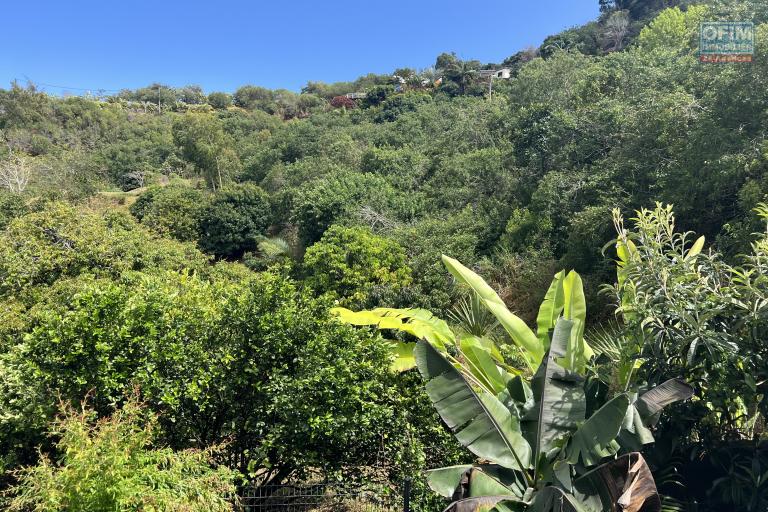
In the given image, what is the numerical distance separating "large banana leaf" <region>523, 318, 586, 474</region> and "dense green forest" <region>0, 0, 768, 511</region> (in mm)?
191

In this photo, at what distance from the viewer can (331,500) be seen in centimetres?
593

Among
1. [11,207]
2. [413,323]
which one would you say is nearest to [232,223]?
[11,207]

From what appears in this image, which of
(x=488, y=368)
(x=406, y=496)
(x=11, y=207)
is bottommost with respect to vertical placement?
(x=406, y=496)

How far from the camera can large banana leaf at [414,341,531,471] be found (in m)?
3.98

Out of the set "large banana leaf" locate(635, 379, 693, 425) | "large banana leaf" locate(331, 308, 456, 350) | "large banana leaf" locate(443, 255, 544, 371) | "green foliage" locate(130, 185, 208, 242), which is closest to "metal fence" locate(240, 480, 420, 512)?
"large banana leaf" locate(331, 308, 456, 350)

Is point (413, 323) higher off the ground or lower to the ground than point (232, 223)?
lower

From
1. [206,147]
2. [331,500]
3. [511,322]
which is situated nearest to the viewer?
[511,322]

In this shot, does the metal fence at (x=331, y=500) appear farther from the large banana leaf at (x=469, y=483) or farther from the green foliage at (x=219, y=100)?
the green foliage at (x=219, y=100)

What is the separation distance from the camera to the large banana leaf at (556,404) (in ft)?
13.2

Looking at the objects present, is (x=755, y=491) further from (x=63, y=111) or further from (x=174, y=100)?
(x=174, y=100)

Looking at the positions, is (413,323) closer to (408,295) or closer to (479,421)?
(479,421)

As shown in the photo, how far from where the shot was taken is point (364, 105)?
2039 inches

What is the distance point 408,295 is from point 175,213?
19.4 m

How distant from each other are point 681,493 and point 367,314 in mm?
4418
